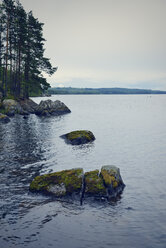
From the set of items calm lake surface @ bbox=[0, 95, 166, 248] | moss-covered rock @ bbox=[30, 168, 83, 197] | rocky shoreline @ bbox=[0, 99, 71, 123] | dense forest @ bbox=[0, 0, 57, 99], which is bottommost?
calm lake surface @ bbox=[0, 95, 166, 248]

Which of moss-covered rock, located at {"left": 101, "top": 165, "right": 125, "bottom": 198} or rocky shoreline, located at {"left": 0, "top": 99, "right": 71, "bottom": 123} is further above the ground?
rocky shoreline, located at {"left": 0, "top": 99, "right": 71, "bottom": 123}

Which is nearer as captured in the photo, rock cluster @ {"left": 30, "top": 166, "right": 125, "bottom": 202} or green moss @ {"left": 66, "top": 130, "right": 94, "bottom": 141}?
rock cluster @ {"left": 30, "top": 166, "right": 125, "bottom": 202}

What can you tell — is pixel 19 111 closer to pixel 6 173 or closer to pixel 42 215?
pixel 6 173

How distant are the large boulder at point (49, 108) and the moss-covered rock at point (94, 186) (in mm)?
39133

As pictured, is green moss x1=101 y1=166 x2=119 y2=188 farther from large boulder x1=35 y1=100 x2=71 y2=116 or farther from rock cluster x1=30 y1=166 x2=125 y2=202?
large boulder x1=35 y1=100 x2=71 y2=116

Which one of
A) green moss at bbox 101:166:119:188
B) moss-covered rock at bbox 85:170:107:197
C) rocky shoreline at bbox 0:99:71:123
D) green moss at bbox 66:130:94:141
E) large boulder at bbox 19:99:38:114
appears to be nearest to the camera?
moss-covered rock at bbox 85:170:107:197

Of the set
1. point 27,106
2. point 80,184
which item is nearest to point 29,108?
point 27,106

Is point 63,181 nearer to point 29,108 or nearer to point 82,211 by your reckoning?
point 82,211

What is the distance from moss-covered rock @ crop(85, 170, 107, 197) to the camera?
33.2ft

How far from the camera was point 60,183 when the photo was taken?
34.5 feet

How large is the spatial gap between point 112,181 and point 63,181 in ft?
8.15

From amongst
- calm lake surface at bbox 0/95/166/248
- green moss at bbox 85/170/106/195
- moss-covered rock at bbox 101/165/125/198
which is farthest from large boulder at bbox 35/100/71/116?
green moss at bbox 85/170/106/195

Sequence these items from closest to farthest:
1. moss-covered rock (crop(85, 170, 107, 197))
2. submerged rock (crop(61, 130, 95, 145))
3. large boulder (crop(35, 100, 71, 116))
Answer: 1. moss-covered rock (crop(85, 170, 107, 197))
2. submerged rock (crop(61, 130, 95, 145))
3. large boulder (crop(35, 100, 71, 116))

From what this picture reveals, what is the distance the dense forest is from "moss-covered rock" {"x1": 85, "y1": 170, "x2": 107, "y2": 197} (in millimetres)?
40682
